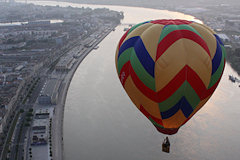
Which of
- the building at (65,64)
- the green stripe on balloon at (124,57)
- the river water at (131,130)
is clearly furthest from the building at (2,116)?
the green stripe on balloon at (124,57)

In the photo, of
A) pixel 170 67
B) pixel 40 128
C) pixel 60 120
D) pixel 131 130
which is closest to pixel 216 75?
pixel 170 67

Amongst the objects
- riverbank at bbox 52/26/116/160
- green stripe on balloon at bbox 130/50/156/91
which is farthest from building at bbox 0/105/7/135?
green stripe on balloon at bbox 130/50/156/91

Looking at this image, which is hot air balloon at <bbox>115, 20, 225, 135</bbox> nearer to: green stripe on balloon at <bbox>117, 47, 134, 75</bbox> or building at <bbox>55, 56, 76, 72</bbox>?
green stripe on balloon at <bbox>117, 47, 134, 75</bbox>

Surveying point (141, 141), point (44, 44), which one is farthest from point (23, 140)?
point (44, 44)

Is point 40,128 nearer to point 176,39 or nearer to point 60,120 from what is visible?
point 60,120

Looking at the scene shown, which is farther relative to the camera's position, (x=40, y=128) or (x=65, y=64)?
(x=65, y=64)
